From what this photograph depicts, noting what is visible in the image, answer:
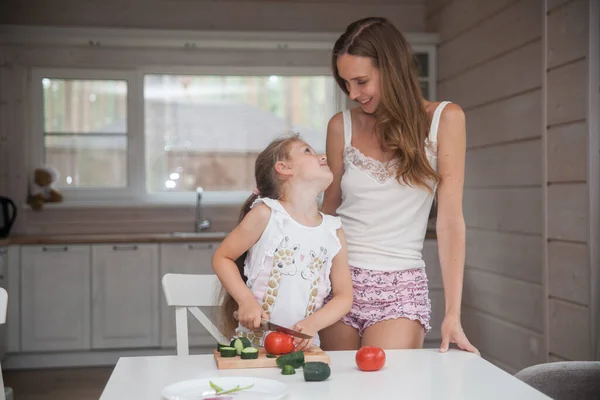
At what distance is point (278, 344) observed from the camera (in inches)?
62.6

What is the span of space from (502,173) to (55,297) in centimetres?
282

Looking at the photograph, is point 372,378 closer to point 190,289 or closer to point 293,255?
point 293,255

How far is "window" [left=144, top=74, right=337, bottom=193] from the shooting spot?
18.5 ft

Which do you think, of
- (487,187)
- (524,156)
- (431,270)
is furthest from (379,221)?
(431,270)

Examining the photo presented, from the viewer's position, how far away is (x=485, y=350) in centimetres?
462

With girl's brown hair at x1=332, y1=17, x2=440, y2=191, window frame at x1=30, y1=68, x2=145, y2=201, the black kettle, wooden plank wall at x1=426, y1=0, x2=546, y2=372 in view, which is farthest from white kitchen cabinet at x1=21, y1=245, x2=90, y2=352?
girl's brown hair at x1=332, y1=17, x2=440, y2=191

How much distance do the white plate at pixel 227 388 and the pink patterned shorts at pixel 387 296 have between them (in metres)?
0.65

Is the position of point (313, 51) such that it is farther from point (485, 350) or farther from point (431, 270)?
point (485, 350)

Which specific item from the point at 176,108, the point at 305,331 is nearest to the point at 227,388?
the point at 305,331

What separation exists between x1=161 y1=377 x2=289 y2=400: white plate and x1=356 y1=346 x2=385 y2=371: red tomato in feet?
0.69

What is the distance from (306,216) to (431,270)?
11.1 ft

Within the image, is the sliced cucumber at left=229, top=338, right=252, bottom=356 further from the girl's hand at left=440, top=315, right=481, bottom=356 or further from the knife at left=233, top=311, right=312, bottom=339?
the girl's hand at left=440, top=315, right=481, bottom=356

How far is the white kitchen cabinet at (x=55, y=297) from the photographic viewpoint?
4.86 m

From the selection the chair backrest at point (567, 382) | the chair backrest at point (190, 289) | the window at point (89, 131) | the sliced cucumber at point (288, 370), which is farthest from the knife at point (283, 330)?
the window at point (89, 131)
